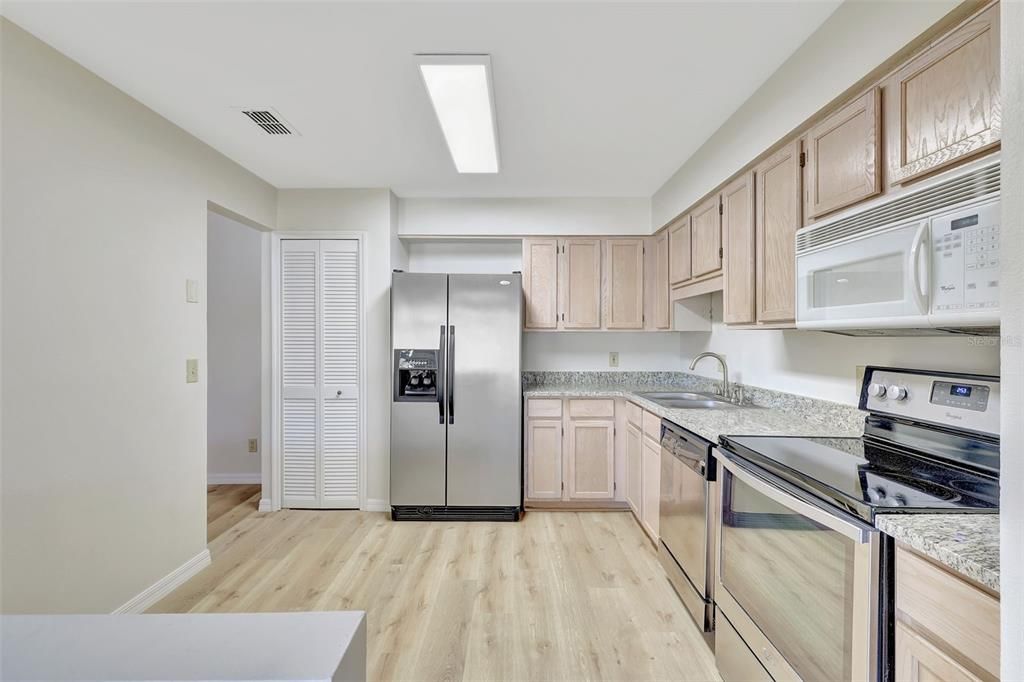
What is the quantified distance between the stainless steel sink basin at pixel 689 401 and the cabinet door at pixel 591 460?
446 mm

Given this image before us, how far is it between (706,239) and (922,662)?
2.18 metres

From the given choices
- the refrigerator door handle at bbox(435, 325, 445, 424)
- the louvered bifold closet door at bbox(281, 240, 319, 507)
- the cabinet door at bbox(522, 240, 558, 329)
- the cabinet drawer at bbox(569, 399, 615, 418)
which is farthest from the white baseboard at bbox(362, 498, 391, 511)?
Result: the cabinet door at bbox(522, 240, 558, 329)

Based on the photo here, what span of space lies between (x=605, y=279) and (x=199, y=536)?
3.22 metres

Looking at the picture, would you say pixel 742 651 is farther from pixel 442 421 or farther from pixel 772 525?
pixel 442 421

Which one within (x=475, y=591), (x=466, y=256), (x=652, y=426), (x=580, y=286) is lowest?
(x=475, y=591)

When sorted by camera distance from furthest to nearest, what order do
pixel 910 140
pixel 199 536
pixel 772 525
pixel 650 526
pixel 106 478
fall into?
pixel 650 526 < pixel 199 536 < pixel 106 478 < pixel 772 525 < pixel 910 140

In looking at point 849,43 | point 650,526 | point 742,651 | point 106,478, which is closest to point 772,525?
point 742,651

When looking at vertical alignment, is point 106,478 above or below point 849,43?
below

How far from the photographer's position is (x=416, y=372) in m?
3.19

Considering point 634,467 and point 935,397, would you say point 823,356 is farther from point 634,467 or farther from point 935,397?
point 634,467

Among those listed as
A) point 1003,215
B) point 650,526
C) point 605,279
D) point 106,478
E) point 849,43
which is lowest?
point 650,526

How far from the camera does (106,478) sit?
1.93m

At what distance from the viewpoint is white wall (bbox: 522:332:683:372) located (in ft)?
12.8

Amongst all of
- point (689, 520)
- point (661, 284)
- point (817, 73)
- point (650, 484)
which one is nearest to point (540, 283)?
point (661, 284)
